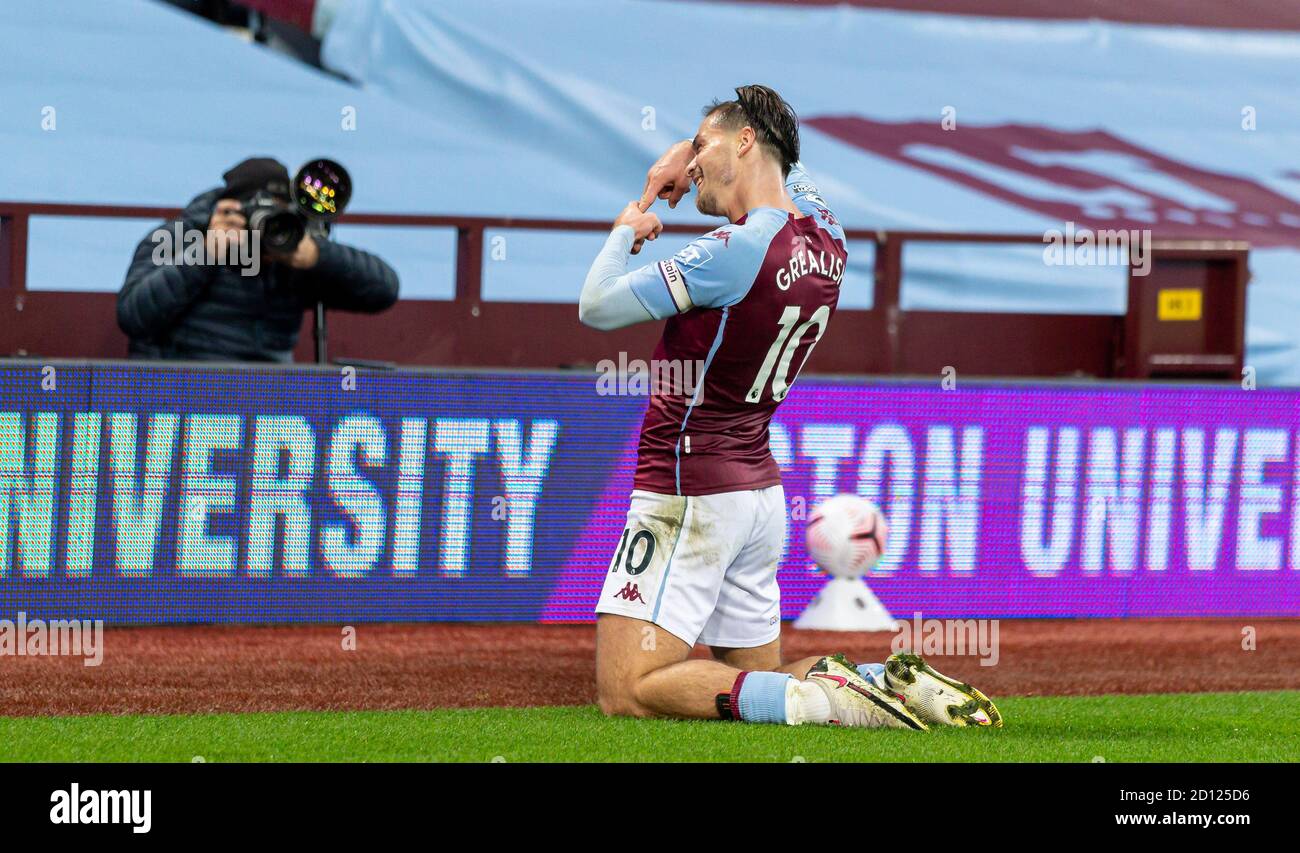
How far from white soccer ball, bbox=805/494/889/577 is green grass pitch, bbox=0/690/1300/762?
Result: 252 centimetres

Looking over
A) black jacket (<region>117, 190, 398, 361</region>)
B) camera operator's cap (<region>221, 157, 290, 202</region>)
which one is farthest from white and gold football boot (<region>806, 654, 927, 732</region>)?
camera operator's cap (<region>221, 157, 290, 202</region>)

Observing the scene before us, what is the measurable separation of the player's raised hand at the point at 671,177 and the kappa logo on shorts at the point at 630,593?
45.9 inches

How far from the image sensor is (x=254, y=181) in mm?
8609

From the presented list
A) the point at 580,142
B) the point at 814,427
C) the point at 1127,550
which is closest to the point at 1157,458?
the point at 1127,550

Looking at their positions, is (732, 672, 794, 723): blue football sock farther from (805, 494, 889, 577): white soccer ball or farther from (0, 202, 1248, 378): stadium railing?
(0, 202, 1248, 378): stadium railing

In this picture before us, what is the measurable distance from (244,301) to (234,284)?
0.10 meters

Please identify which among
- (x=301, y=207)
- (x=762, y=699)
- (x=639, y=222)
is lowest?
(x=762, y=699)

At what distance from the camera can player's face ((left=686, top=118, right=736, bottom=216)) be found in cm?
564

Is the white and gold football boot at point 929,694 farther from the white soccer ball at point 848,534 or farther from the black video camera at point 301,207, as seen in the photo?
the black video camera at point 301,207

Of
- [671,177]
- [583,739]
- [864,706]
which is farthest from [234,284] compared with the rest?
[864,706]

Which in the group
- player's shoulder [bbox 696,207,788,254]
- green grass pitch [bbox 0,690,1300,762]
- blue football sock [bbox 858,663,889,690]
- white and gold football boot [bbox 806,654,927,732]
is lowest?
green grass pitch [bbox 0,690,1300,762]

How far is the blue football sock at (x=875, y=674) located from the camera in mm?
5543

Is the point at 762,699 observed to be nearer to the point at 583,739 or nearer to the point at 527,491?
the point at 583,739

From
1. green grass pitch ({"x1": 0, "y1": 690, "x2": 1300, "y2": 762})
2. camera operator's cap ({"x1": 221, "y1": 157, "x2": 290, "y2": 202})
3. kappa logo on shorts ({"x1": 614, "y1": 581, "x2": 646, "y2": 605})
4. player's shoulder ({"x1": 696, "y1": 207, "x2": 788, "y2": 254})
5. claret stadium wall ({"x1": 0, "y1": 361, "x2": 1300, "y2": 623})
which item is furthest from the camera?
camera operator's cap ({"x1": 221, "y1": 157, "x2": 290, "y2": 202})
